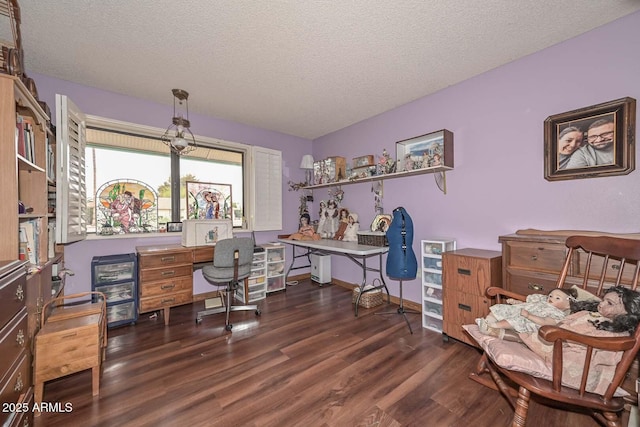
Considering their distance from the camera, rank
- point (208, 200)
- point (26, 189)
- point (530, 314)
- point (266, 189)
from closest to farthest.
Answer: point (530, 314), point (26, 189), point (208, 200), point (266, 189)

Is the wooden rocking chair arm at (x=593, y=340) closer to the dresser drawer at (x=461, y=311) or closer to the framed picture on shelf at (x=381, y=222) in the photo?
the dresser drawer at (x=461, y=311)

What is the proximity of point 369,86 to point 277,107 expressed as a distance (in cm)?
125

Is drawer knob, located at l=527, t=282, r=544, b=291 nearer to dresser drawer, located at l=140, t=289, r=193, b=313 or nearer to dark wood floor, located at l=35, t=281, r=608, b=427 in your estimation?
dark wood floor, located at l=35, t=281, r=608, b=427

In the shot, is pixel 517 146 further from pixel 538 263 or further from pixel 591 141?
pixel 538 263

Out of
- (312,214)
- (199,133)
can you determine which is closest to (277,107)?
Result: (199,133)

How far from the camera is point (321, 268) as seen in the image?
408cm

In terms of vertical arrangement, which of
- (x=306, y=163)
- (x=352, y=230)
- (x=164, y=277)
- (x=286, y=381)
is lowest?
(x=286, y=381)

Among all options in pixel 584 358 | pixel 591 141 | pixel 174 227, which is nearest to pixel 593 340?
pixel 584 358

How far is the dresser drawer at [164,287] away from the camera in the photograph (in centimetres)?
259

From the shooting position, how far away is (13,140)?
125 cm

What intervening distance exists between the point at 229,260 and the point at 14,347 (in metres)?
1.60

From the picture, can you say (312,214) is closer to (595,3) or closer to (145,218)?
(145,218)

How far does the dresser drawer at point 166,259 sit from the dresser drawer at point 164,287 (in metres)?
0.18

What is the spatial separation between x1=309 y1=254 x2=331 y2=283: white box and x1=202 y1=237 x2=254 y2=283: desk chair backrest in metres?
1.56
